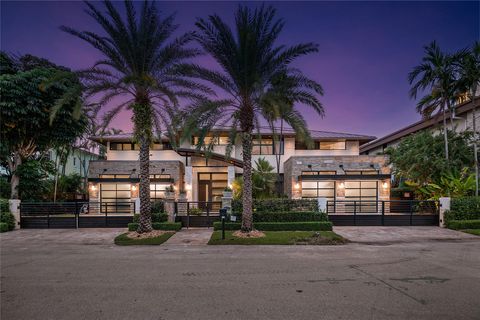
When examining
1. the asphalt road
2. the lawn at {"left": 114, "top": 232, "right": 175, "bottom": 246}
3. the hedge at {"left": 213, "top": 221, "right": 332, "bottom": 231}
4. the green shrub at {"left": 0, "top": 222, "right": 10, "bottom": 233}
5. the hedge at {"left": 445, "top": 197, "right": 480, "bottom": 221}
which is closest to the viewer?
the asphalt road

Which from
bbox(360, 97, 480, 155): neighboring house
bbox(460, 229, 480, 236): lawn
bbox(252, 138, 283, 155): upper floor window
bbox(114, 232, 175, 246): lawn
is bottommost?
bbox(114, 232, 175, 246): lawn

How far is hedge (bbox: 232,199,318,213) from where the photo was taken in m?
15.1

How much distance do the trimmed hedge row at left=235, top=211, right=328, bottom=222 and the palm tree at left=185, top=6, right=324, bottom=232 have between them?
6.97 feet

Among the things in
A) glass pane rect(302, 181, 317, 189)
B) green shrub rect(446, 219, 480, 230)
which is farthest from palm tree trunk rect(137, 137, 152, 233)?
green shrub rect(446, 219, 480, 230)

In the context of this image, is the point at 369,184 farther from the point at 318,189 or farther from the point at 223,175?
the point at 223,175

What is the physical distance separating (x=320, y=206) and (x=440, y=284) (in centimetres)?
936

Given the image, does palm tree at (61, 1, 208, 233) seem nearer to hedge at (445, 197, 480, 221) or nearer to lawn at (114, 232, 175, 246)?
lawn at (114, 232, 175, 246)

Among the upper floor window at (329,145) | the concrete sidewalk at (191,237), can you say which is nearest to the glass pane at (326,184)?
the upper floor window at (329,145)

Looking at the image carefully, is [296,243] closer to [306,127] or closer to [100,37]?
[306,127]

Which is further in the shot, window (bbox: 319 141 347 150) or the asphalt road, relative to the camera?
window (bbox: 319 141 347 150)

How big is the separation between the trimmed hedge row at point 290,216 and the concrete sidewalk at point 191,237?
9.98ft

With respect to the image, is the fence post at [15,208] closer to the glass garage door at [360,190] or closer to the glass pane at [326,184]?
the glass pane at [326,184]

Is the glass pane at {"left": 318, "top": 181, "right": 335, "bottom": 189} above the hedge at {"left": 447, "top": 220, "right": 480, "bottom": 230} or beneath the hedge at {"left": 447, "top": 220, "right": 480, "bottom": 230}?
above

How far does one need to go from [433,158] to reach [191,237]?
18461 mm
